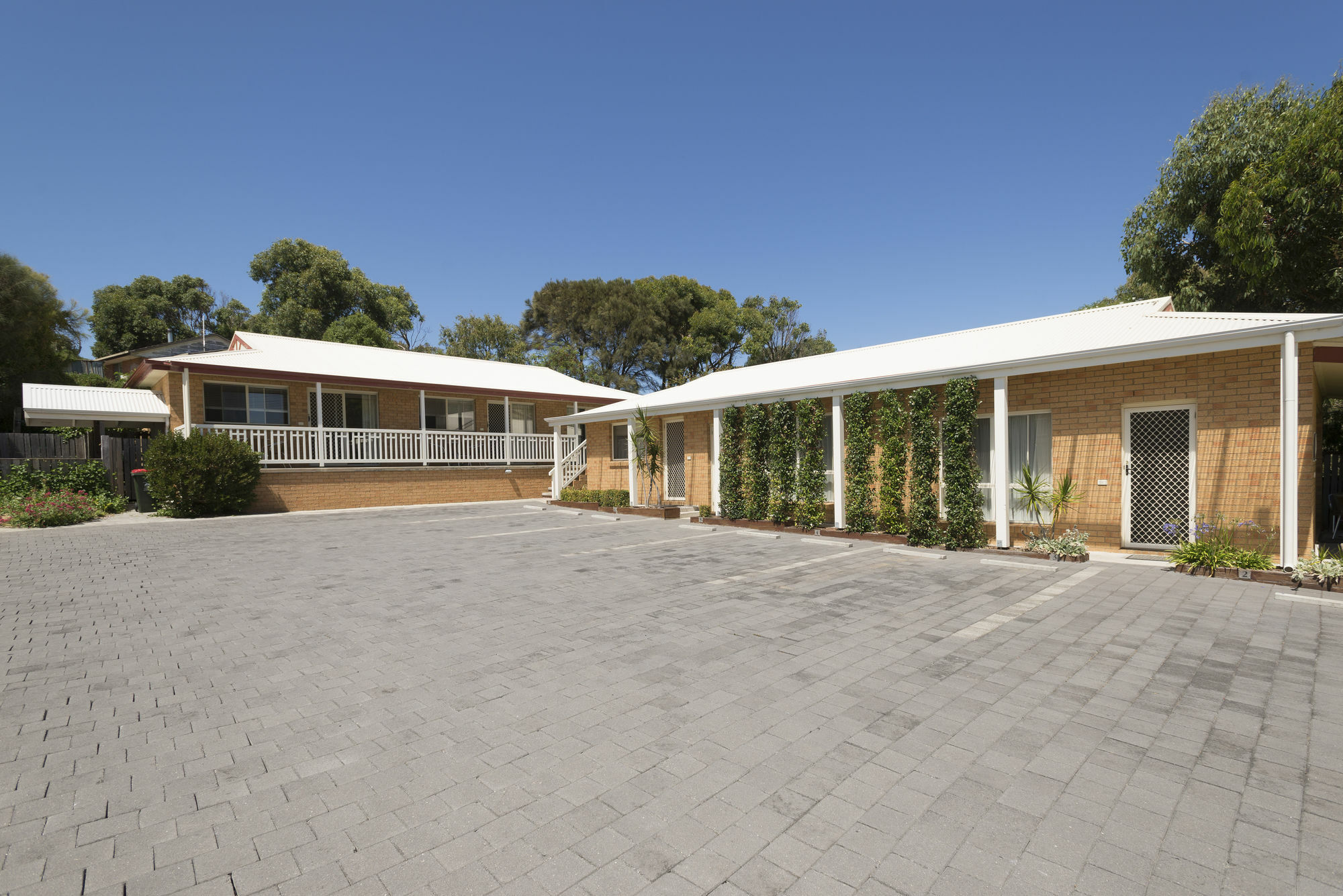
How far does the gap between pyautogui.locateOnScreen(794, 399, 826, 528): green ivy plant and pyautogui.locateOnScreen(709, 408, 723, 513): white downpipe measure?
2.12m

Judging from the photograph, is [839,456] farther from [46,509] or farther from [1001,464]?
[46,509]

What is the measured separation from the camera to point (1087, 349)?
836cm

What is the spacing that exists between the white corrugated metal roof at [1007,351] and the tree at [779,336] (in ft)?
64.1

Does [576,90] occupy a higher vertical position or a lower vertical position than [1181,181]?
higher

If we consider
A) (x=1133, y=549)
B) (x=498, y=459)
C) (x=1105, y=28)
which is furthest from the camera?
(x=498, y=459)

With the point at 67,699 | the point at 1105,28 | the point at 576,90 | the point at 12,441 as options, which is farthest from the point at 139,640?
the point at 1105,28

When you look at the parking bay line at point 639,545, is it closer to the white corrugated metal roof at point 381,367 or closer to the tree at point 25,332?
the white corrugated metal roof at point 381,367

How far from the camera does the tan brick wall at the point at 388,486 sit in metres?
16.3

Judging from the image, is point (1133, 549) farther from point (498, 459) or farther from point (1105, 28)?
point (498, 459)

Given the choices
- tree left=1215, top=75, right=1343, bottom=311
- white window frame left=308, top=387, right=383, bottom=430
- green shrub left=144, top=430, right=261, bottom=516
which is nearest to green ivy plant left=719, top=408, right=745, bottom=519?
tree left=1215, top=75, right=1343, bottom=311

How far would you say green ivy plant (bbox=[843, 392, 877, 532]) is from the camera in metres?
10.8

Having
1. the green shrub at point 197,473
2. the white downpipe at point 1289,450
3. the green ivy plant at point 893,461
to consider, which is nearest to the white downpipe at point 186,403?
the green shrub at point 197,473

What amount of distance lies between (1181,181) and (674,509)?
1540cm

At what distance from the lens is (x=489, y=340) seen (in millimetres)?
37875
